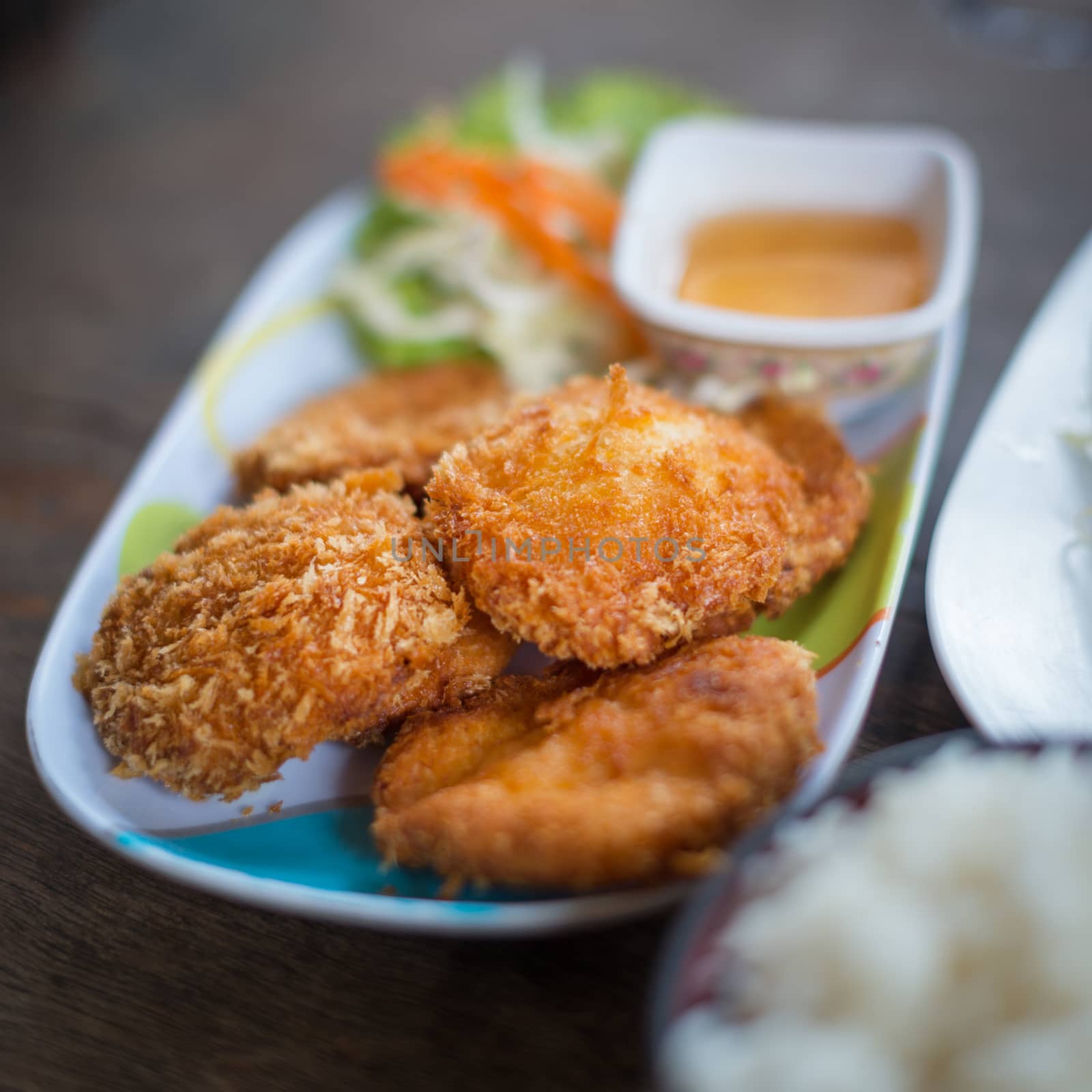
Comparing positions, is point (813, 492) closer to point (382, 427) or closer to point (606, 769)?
point (606, 769)

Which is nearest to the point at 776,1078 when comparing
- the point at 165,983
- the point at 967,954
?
the point at 967,954

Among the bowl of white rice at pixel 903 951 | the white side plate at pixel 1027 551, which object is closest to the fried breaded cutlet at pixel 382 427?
the white side plate at pixel 1027 551

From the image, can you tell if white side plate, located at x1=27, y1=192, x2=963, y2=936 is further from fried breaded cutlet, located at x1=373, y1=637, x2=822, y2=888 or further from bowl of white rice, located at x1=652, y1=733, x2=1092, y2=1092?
bowl of white rice, located at x1=652, y1=733, x2=1092, y2=1092

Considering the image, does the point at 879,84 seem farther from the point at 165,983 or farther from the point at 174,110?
the point at 165,983

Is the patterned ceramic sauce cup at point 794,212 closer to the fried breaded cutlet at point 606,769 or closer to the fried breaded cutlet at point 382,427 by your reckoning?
the fried breaded cutlet at point 382,427

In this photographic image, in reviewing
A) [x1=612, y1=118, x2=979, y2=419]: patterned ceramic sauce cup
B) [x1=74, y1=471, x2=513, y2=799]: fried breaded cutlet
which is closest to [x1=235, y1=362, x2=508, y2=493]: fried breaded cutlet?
[x1=74, y1=471, x2=513, y2=799]: fried breaded cutlet

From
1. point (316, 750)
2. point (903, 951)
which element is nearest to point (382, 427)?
point (316, 750)

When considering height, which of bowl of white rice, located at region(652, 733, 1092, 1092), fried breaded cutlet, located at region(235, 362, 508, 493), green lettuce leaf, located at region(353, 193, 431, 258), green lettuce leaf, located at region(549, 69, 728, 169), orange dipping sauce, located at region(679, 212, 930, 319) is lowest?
bowl of white rice, located at region(652, 733, 1092, 1092)
